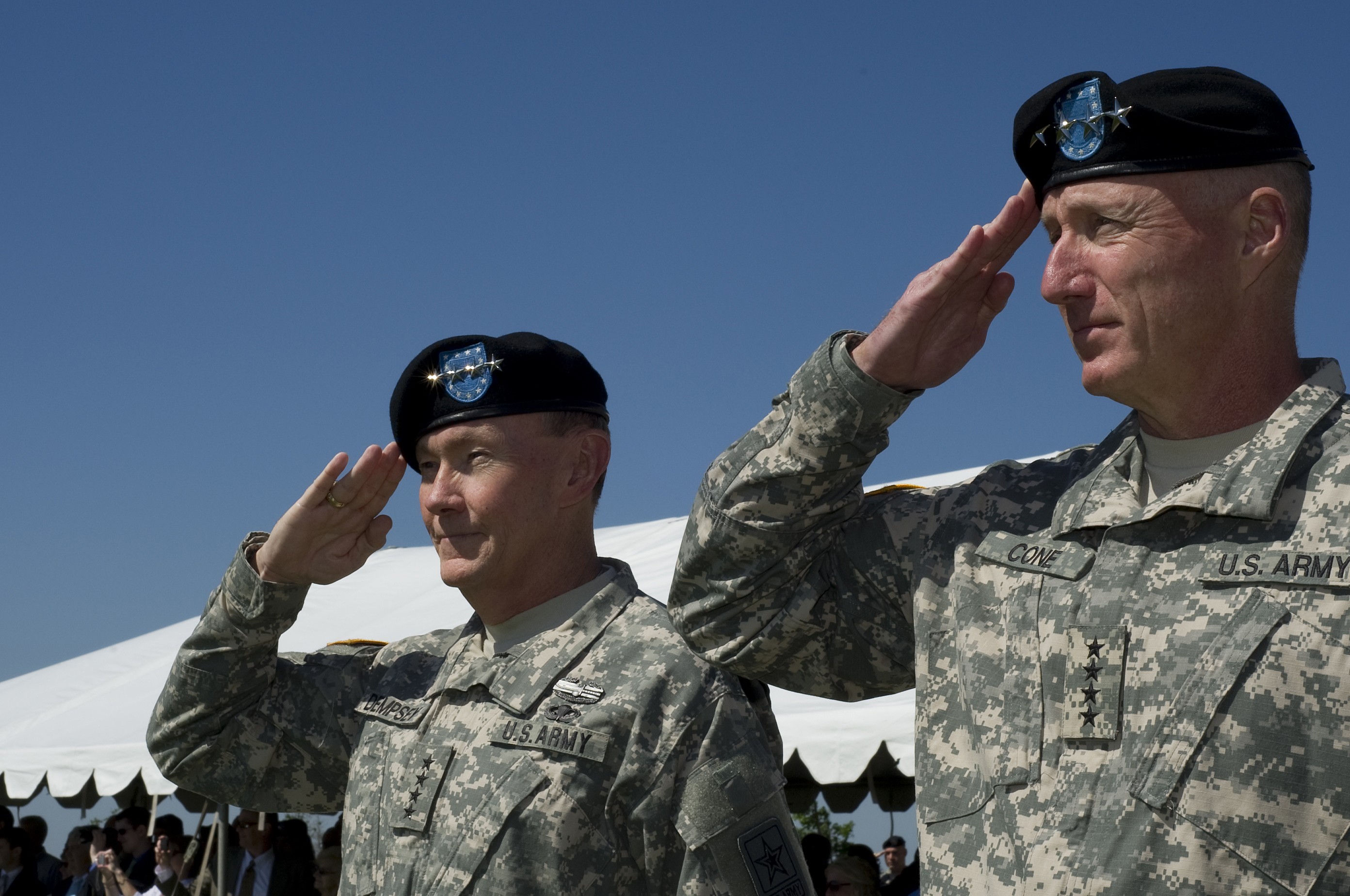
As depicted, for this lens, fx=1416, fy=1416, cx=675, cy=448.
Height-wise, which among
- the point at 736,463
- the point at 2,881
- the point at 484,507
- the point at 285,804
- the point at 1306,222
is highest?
the point at 1306,222

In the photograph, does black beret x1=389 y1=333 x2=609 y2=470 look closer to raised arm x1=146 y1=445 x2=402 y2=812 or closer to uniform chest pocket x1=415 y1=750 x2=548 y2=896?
raised arm x1=146 y1=445 x2=402 y2=812

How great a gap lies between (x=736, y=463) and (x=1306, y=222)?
0.95 m

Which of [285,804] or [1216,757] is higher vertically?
[1216,757]

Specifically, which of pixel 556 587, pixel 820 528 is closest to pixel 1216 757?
pixel 820 528

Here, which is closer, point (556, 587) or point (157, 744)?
point (556, 587)

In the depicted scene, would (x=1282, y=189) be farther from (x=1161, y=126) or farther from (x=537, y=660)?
(x=537, y=660)

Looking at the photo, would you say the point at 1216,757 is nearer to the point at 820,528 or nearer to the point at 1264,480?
the point at 1264,480

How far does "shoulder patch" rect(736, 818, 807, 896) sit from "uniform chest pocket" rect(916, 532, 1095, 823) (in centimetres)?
95

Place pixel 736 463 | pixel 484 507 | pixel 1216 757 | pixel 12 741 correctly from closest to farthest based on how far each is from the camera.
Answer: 1. pixel 1216 757
2. pixel 736 463
3. pixel 484 507
4. pixel 12 741

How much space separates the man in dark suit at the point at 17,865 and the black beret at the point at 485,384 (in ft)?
29.6

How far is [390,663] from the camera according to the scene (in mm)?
3840

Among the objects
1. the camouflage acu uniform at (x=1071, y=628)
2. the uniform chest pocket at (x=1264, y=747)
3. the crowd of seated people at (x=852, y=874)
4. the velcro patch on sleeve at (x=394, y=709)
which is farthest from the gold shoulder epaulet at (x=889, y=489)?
the crowd of seated people at (x=852, y=874)

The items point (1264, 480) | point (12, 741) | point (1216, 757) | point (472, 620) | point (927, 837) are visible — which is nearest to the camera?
point (1216, 757)

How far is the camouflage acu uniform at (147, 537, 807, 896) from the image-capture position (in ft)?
10.2
